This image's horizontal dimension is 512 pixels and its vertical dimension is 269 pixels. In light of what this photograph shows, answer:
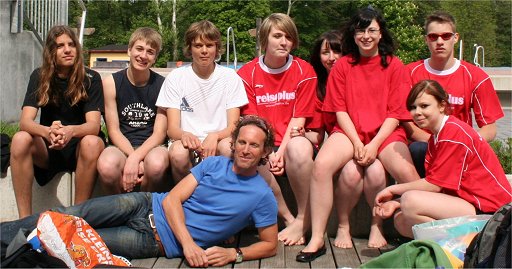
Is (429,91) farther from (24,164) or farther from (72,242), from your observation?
(24,164)

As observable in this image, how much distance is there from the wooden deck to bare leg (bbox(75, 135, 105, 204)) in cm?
80

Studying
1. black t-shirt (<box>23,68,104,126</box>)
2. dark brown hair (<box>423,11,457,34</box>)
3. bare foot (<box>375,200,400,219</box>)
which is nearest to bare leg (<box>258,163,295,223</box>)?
bare foot (<box>375,200,400,219</box>)

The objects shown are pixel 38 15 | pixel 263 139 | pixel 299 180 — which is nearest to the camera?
pixel 263 139

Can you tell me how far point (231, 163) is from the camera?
4648mm

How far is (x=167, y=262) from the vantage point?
4.54m

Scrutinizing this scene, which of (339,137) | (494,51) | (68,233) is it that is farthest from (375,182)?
(494,51)

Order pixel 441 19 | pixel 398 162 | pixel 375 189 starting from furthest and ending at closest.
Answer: pixel 441 19, pixel 375 189, pixel 398 162

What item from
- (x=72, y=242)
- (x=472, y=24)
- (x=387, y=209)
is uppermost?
(x=472, y=24)

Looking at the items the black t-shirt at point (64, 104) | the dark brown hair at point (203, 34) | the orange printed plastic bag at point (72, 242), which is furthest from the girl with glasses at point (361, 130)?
the black t-shirt at point (64, 104)

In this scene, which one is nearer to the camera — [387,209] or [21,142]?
[387,209]

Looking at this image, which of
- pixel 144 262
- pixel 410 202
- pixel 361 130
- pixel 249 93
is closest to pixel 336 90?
pixel 361 130

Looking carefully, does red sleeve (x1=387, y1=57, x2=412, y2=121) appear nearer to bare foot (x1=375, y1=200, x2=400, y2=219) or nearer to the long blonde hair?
bare foot (x1=375, y1=200, x2=400, y2=219)

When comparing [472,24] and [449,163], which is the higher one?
[472,24]

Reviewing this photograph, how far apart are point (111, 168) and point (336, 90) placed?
168 centimetres
